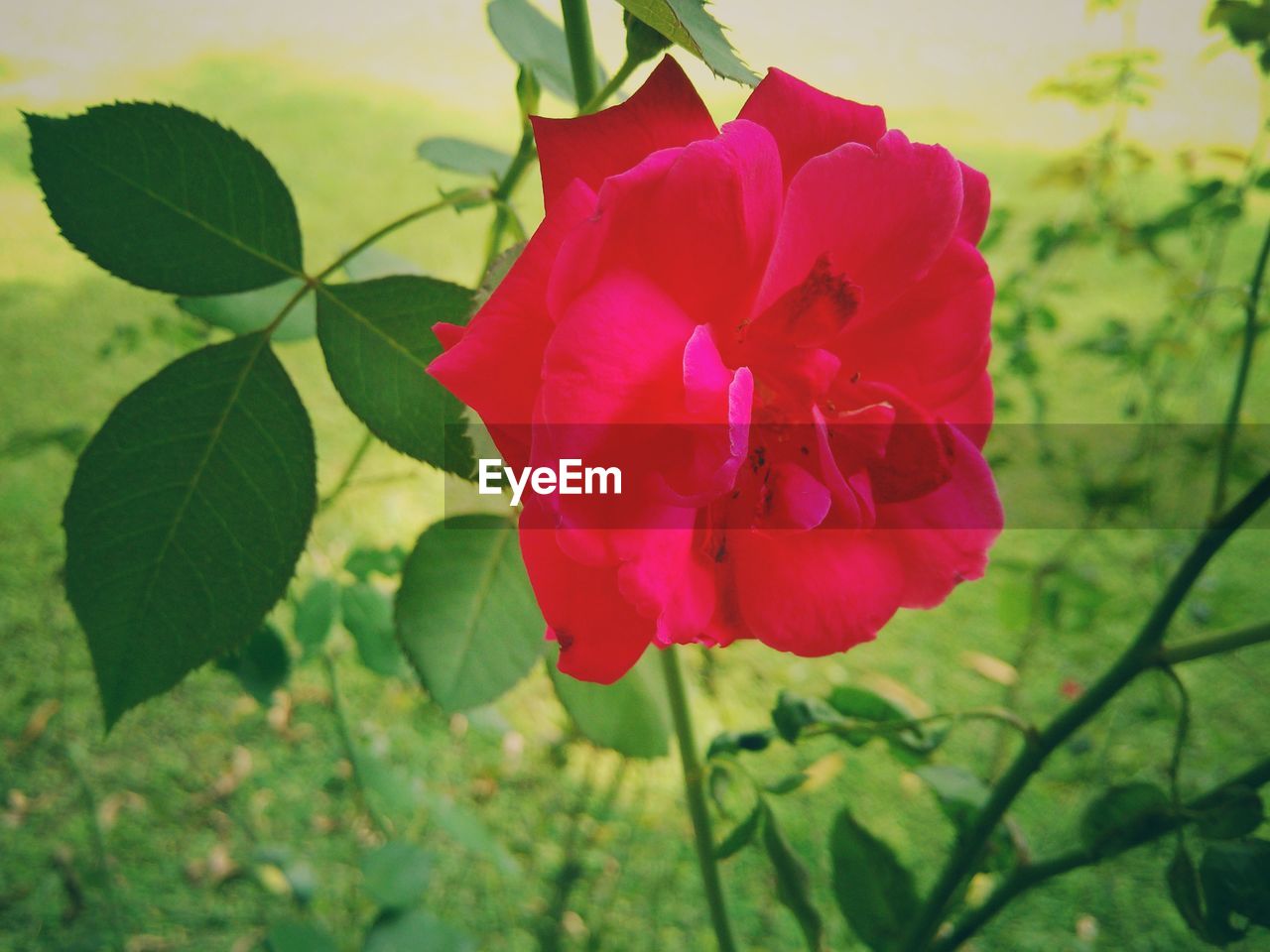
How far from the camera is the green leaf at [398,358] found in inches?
13.3

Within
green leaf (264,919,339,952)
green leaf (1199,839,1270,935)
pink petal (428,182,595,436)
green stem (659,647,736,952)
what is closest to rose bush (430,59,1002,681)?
pink petal (428,182,595,436)

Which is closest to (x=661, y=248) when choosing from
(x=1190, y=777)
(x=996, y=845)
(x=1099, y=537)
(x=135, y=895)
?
(x=996, y=845)

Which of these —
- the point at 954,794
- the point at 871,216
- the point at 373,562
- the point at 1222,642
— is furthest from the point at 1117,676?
the point at 373,562

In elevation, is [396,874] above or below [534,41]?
below

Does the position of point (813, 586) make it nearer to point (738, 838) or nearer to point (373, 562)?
point (738, 838)

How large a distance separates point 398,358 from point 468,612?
0.12 metres

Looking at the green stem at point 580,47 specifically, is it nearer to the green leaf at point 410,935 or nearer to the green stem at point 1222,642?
the green stem at point 1222,642

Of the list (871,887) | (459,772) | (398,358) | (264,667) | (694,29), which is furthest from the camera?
(459,772)

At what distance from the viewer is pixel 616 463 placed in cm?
29

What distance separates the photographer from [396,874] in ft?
2.45

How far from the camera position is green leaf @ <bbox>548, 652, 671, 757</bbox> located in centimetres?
45

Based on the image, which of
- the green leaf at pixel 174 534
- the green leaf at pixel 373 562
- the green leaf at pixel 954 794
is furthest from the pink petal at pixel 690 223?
the green leaf at pixel 373 562

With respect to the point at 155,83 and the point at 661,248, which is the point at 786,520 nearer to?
the point at 661,248

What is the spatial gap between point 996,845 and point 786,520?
0.32 m
